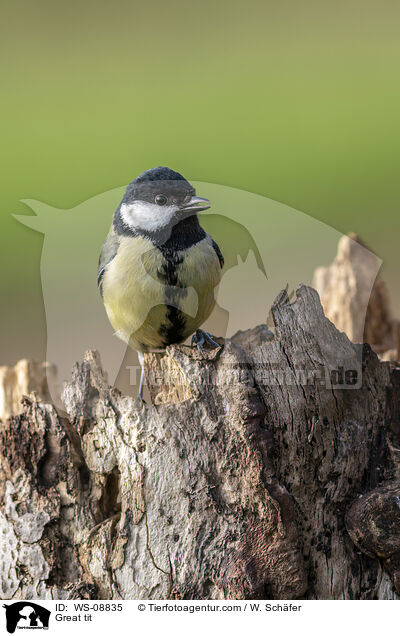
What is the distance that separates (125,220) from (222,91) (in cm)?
40

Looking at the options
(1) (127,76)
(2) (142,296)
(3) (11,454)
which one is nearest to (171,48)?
(1) (127,76)

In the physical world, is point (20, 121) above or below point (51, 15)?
below

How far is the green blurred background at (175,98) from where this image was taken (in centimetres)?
131

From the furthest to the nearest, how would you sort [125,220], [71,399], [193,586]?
[125,220], [71,399], [193,586]

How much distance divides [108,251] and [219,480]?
1.93 ft

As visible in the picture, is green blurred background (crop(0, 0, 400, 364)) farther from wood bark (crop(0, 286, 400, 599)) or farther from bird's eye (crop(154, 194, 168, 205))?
wood bark (crop(0, 286, 400, 599))

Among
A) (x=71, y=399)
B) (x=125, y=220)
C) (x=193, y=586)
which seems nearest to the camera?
(x=193, y=586)

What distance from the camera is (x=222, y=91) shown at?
1377 mm

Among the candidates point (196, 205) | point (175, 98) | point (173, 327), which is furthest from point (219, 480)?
point (175, 98)

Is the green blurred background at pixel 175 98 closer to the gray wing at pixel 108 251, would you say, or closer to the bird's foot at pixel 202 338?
the gray wing at pixel 108 251

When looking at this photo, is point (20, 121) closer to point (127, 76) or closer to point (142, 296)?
point (127, 76)
